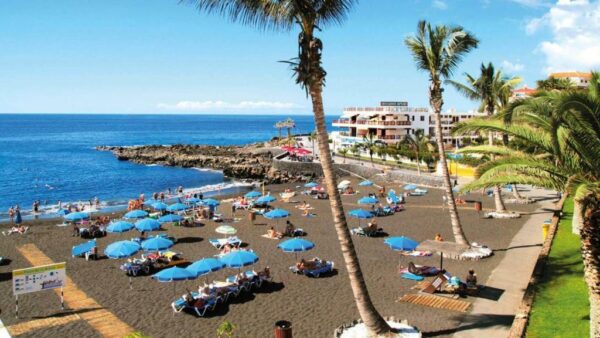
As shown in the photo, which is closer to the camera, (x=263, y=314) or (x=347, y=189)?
(x=263, y=314)

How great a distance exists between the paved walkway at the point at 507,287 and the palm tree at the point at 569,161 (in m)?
4.93

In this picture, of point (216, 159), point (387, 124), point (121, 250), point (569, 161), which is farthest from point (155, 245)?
point (216, 159)

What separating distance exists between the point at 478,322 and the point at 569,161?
23.2 ft

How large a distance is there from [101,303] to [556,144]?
16.9 m

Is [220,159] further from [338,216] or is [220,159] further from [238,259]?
[338,216]

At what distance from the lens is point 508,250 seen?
81.2 feet

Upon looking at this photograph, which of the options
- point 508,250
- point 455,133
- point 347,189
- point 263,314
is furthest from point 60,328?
point 347,189

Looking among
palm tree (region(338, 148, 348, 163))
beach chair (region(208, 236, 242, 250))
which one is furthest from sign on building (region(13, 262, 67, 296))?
palm tree (region(338, 148, 348, 163))

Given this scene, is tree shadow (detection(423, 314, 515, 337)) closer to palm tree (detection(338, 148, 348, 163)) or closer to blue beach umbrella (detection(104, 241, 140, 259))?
blue beach umbrella (detection(104, 241, 140, 259))

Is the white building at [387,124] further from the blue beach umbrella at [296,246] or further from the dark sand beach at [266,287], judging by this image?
the blue beach umbrella at [296,246]

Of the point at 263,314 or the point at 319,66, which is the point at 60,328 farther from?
the point at 319,66

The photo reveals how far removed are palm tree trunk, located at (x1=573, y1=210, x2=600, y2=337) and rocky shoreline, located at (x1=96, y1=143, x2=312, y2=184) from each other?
5564 centimetres

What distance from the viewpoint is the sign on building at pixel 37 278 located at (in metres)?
17.5

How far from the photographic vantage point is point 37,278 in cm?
1797
